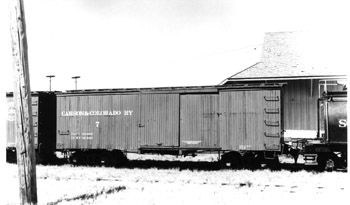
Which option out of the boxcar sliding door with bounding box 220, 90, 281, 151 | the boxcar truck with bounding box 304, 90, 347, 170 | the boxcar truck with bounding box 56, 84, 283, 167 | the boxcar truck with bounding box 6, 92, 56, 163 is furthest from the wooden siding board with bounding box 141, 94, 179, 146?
the boxcar truck with bounding box 304, 90, 347, 170

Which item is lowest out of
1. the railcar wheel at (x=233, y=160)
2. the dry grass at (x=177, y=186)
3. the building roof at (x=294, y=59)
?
the dry grass at (x=177, y=186)

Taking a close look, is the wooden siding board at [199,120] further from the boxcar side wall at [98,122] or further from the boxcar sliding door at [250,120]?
the boxcar side wall at [98,122]

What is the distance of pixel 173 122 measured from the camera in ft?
52.7

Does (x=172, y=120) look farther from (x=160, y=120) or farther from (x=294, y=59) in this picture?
(x=294, y=59)

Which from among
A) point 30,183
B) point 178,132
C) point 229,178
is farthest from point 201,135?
point 30,183

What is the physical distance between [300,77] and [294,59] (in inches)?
90.6

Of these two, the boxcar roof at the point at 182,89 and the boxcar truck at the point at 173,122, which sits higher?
the boxcar roof at the point at 182,89

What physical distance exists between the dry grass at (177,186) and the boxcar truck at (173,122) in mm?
962

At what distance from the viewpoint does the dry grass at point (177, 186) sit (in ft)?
31.7

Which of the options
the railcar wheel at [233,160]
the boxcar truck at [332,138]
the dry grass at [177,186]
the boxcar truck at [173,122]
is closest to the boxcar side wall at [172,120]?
the boxcar truck at [173,122]

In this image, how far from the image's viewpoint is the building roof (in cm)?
A: 2262

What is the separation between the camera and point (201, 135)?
51.6 feet

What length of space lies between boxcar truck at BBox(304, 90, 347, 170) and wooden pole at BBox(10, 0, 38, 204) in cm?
1026

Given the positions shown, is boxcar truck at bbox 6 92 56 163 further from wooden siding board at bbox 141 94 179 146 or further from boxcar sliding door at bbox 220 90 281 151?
boxcar sliding door at bbox 220 90 281 151
